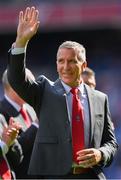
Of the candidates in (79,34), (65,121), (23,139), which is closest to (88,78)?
(23,139)

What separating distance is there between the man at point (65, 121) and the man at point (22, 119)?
2.01 ft

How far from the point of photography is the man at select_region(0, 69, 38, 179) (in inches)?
217

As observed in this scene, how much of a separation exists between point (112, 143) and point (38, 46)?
1553cm

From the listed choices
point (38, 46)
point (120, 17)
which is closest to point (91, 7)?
point (120, 17)

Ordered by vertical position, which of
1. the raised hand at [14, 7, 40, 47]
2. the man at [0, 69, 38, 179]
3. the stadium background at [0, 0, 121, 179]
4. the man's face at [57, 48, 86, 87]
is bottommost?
the stadium background at [0, 0, 121, 179]

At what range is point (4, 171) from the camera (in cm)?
518

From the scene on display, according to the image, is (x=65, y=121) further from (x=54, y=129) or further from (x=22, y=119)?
(x=22, y=119)

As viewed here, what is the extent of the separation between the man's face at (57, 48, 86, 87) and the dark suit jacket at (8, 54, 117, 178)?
70 mm

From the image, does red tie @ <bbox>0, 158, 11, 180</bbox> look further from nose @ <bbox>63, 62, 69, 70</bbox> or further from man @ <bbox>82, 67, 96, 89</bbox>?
man @ <bbox>82, 67, 96, 89</bbox>

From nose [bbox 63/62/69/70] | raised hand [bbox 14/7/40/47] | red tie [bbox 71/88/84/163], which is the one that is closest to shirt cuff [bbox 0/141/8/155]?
red tie [bbox 71/88/84/163]

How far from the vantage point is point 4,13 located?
702 inches

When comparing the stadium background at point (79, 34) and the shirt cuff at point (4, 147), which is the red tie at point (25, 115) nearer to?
the shirt cuff at point (4, 147)

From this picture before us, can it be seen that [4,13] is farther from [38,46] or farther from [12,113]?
[12,113]

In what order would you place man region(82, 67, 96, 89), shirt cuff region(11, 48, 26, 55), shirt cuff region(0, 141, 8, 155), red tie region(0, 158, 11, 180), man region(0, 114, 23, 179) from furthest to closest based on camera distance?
man region(82, 67, 96, 89) < red tie region(0, 158, 11, 180) < shirt cuff region(0, 141, 8, 155) < man region(0, 114, 23, 179) < shirt cuff region(11, 48, 26, 55)
